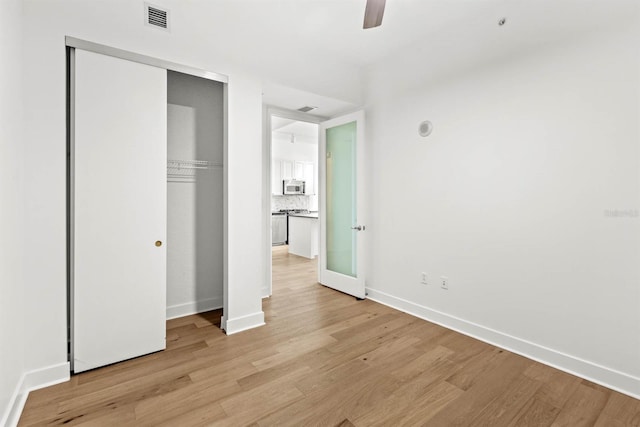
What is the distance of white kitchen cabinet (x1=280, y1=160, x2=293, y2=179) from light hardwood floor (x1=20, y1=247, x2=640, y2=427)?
608cm

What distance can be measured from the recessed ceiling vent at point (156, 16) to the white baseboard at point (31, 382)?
2668 millimetres

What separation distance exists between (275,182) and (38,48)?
21.4ft

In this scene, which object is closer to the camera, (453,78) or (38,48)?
(38,48)

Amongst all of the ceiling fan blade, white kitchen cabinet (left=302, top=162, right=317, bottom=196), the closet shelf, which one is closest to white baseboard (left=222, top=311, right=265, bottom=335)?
the closet shelf

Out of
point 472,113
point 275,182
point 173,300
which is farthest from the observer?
point 275,182

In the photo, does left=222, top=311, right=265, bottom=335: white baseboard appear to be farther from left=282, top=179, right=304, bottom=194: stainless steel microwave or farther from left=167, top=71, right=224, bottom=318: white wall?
left=282, top=179, right=304, bottom=194: stainless steel microwave

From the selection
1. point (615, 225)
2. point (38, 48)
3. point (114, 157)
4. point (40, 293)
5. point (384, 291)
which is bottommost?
point (384, 291)

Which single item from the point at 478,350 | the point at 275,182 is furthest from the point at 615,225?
the point at 275,182

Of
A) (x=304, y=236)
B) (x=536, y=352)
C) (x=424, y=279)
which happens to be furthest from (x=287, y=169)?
(x=536, y=352)

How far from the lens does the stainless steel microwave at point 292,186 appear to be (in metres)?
8.64

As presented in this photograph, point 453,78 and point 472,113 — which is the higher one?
point 453,78

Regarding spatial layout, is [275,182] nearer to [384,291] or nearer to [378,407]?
[384,291]

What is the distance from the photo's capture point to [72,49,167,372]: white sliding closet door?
222 cm

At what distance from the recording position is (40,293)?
208 centimetres
